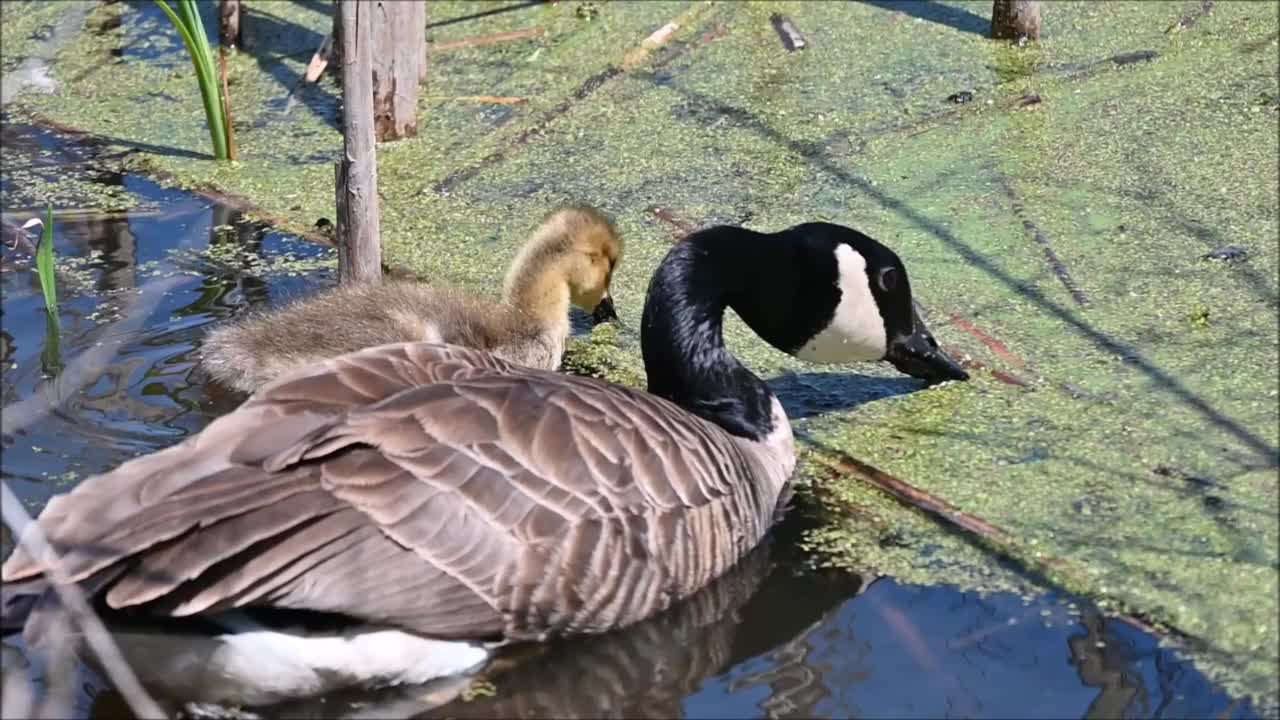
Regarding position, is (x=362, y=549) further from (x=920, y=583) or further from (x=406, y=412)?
(x=920, y=583)

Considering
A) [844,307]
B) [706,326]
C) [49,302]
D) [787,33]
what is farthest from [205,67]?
[844,307]

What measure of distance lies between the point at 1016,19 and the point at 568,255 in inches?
106

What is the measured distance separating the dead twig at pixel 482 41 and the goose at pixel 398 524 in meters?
3.78

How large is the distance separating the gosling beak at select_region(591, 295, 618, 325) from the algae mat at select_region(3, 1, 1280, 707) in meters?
0.10

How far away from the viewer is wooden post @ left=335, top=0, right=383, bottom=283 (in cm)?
504

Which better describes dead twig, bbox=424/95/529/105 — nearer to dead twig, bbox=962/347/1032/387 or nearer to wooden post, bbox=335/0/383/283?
wooden post, bbox=335/0/383/283

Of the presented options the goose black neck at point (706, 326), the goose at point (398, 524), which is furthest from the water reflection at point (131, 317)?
the goose black neck at point (706, 326)

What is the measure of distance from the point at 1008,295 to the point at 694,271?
1268 mm

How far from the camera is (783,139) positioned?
21.5 feet

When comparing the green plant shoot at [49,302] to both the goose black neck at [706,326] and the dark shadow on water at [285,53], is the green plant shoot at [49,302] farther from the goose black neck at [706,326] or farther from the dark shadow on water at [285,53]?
the dark shadow on water at [285,53]

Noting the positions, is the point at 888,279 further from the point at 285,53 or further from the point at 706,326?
the point at 285,53

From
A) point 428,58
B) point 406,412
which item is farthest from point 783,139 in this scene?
point 406,412

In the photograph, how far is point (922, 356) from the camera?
474cm

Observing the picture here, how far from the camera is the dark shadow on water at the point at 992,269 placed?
4434 mm
